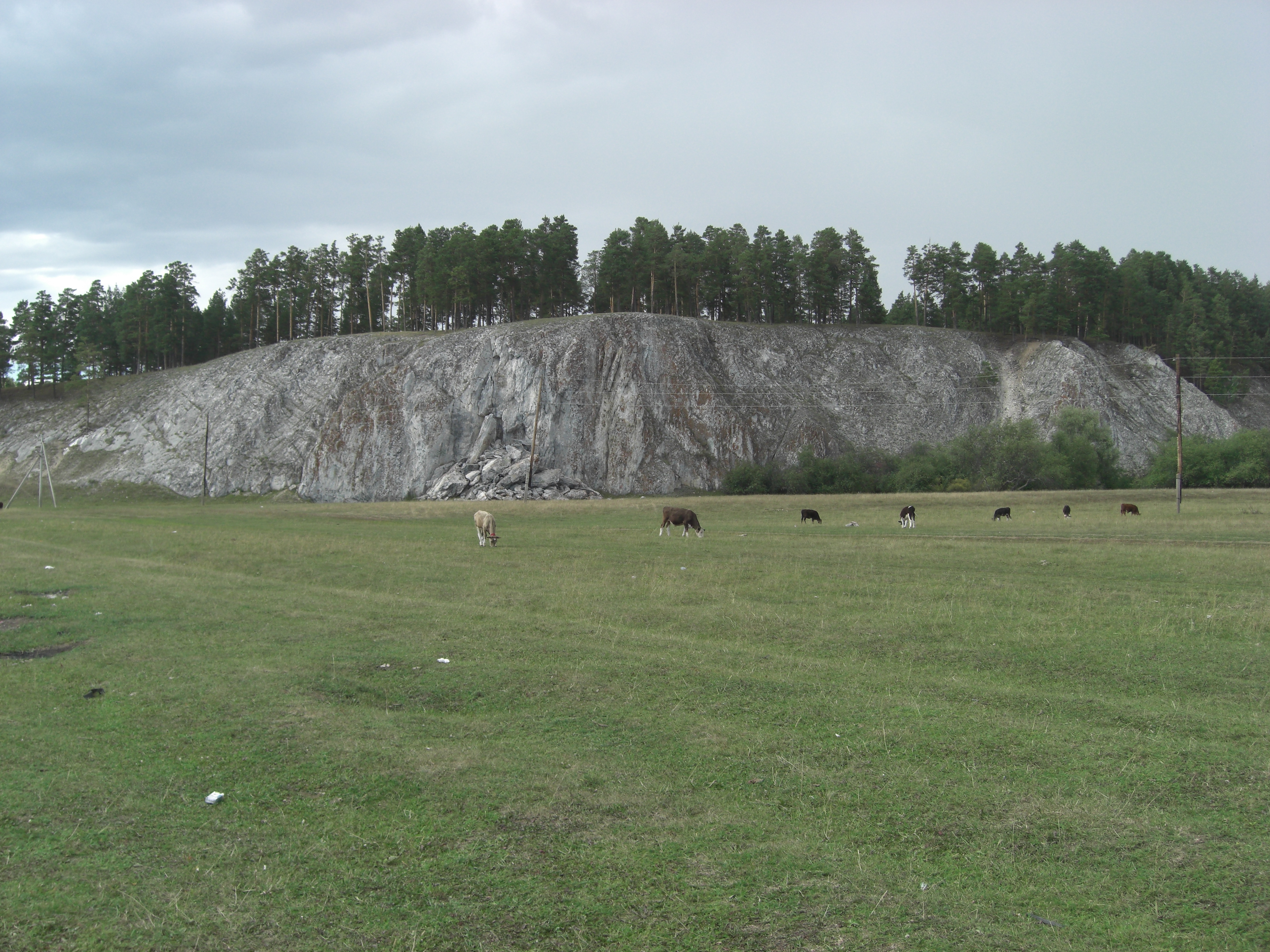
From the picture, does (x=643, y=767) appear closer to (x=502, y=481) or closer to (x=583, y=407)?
(x=502, y=481)

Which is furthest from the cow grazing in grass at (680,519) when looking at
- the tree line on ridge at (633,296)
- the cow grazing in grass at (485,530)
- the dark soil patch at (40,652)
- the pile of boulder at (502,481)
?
the tree line on ridge at (633,296)

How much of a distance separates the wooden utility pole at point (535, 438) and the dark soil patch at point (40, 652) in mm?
61145

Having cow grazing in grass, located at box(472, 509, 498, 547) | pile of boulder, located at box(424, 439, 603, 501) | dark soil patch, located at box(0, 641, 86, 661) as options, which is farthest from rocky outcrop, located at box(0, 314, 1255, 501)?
dark soil patch, located at box(0, 641, 86, 661)

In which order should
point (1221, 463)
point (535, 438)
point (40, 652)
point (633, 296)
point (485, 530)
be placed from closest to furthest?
point (40, 652), point (485, 530), point (1221, 463), point (535, 438), point (633, 296)

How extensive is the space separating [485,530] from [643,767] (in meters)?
28.1

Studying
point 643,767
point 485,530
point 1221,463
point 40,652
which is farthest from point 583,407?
point 643,767

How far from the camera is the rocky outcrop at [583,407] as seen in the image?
95.3m

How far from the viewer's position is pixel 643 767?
9.87 metres

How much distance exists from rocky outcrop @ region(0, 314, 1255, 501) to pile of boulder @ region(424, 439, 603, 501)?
0.95 feet

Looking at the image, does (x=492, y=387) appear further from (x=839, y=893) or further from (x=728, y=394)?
(x=839, y=893)

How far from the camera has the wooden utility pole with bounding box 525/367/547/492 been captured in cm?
8206

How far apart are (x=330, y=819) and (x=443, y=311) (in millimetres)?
124774

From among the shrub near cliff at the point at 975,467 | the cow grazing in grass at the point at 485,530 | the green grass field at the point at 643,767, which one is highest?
the shrub near cliff at the point at 975,467

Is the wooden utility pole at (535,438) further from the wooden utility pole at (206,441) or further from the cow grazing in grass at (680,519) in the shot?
the cow grazing in grass at (680,519)
